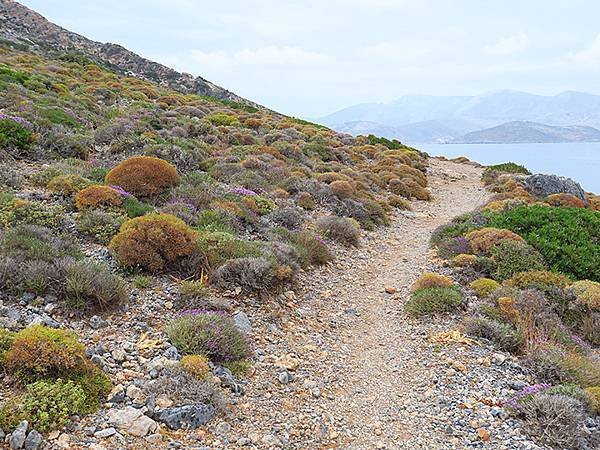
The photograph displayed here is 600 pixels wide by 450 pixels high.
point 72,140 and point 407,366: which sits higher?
point 72,140

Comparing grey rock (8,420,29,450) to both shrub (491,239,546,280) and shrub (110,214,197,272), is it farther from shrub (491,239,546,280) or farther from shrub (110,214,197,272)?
shrub (491,239,546,280)

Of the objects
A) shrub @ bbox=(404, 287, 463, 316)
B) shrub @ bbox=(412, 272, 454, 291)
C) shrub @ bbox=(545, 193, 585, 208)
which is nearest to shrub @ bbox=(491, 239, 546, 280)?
shrub @ bbox=(412, 272, 454, 291)

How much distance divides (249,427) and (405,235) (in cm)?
1202

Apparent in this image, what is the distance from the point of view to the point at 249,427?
17.5 ft

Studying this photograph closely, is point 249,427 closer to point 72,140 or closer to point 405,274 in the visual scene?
point 405,274

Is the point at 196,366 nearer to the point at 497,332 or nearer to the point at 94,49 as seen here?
the point at 497,332

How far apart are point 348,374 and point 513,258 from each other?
6810 mm

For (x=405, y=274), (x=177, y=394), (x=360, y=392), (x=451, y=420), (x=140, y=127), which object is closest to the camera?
(x=177, y=394)

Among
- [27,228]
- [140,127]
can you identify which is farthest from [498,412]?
[140,127]

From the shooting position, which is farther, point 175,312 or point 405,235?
point 405,235

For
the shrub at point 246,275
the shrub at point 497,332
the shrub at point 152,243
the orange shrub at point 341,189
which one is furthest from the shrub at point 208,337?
the orange shrub at point 341,189

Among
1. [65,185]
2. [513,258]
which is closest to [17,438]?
[65,185]

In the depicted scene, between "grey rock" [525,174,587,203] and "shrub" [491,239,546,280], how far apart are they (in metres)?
15.3

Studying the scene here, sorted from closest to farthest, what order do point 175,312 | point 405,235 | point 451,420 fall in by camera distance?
point 451,420
point 175,312
point 405,235
